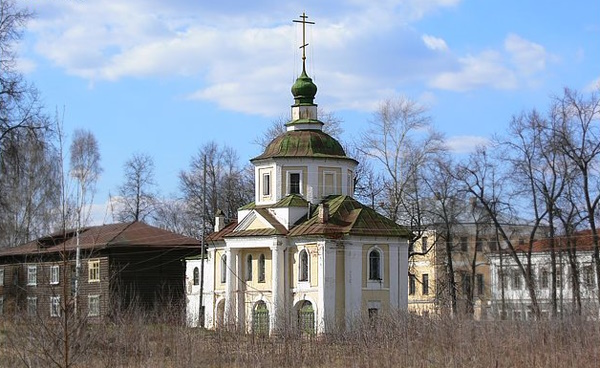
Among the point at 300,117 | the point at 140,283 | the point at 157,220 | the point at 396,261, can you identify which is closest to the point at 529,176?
the point at 396,261

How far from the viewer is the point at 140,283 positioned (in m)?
49.6

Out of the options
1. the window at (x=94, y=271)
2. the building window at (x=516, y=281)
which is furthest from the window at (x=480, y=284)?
the window at (x=94, y=271)

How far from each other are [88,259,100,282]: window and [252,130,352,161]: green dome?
36.1ft

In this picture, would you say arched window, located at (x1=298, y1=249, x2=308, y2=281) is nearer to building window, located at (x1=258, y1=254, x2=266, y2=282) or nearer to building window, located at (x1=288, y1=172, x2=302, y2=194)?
building window, located at (x1=258, y1=254, x2=266, y2=282)

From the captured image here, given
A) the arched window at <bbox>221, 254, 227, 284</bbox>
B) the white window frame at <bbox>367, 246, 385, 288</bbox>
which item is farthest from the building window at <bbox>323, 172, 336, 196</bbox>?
the arched window at <bbox>221, 254, 227, 284</bbox>

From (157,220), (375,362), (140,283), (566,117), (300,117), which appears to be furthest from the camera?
(157,220)

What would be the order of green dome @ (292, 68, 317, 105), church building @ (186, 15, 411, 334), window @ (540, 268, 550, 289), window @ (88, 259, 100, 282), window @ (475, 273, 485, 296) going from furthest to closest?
window @ (475, 273, 485, 296) < window @ (540, 268, 550, 289) < window @ (88, 259, 100, 282) < green dome @ (292, 68, 317, 105) < church building @ (186, 15, 411, 334)

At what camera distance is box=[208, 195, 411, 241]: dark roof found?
1614 inches

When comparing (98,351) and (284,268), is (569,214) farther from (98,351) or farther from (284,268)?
(98,351)

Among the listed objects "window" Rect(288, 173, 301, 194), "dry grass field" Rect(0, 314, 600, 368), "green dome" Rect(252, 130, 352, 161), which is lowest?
"dry grass field" Rect(0, 314, 600, 368)

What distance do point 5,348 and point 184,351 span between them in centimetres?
433

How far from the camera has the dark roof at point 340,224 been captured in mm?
41000

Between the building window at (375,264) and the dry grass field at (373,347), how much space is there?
490 inches

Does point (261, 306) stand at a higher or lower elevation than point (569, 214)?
lower
